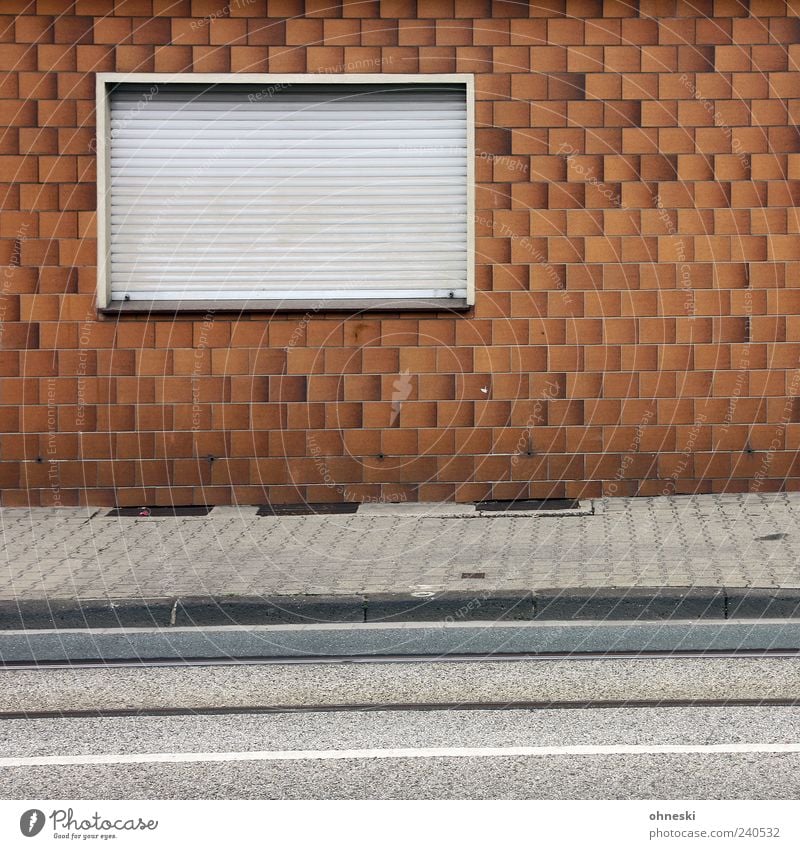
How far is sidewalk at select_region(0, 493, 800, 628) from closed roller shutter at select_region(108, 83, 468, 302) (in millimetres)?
1926

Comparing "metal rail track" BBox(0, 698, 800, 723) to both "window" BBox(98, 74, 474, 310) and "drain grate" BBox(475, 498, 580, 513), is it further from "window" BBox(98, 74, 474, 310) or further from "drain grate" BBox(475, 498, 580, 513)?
"window" BBox(98, 74, 474, 310)

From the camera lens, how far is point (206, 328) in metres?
11.2

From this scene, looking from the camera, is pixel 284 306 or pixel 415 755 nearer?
pixel 415 755

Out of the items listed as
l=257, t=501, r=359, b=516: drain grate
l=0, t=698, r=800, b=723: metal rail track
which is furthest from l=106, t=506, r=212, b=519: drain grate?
l=0, t=698, r=800, b=723: metal rail track

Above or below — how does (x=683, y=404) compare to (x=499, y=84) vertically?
below

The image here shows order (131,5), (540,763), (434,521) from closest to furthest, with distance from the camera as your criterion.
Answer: (540,763)
(434,521)
(131,5)

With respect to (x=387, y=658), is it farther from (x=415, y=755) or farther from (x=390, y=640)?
(x=415, y=755)

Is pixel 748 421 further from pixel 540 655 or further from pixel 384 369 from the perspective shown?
pixel 540 655

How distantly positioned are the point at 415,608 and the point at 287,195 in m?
4.92

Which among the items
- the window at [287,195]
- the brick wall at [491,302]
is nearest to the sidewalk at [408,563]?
the brick wall at [491,302]

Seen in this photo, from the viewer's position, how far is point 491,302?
11.3 metres

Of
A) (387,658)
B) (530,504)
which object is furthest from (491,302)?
(387,658)

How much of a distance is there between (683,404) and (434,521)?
94.8 inches

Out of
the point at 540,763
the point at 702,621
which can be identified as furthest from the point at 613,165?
the point at 540,763
